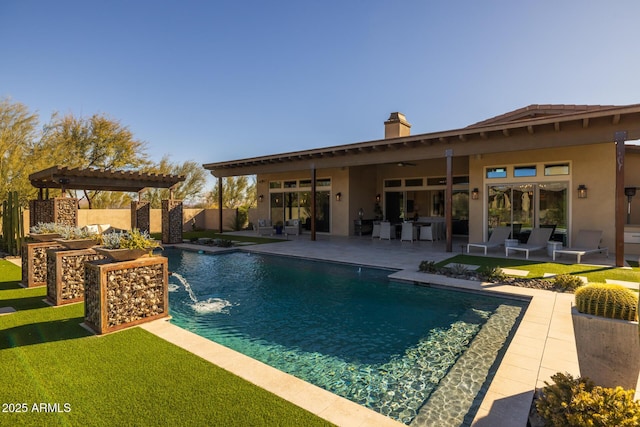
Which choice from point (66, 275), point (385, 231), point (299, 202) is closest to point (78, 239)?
point (66, 275)

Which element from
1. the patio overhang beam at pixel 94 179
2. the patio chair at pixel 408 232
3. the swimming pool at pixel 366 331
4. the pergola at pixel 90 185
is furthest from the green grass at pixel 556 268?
the patio overhang beam at pixel 94 179

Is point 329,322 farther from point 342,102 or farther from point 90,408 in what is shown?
point 342,102

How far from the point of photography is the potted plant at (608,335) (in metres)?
2.44

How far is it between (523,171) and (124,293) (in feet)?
→ 38.8

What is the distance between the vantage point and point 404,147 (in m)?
11.6

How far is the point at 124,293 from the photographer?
4508 mm

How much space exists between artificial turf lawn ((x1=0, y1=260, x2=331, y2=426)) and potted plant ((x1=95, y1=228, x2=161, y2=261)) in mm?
995

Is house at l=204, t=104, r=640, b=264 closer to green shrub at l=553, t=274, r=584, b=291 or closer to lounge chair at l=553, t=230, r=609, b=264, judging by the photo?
lounge chair at l=553, t=230, r=609, b=264

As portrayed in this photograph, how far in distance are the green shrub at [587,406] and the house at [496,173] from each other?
7.67 metres

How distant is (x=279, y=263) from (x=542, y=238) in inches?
326

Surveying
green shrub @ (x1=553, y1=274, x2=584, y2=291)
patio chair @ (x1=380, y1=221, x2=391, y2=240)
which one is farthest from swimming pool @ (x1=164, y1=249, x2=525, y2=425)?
patio chair @ (x1=380, y1=221, x2=391, y2=240)

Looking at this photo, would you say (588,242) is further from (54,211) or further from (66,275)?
(54,211)

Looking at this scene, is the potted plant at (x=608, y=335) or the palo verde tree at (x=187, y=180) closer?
the potted plant at (x=608, y=335)

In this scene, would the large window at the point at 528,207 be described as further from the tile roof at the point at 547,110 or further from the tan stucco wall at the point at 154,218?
the tan stucco wall at the point at 154,218
